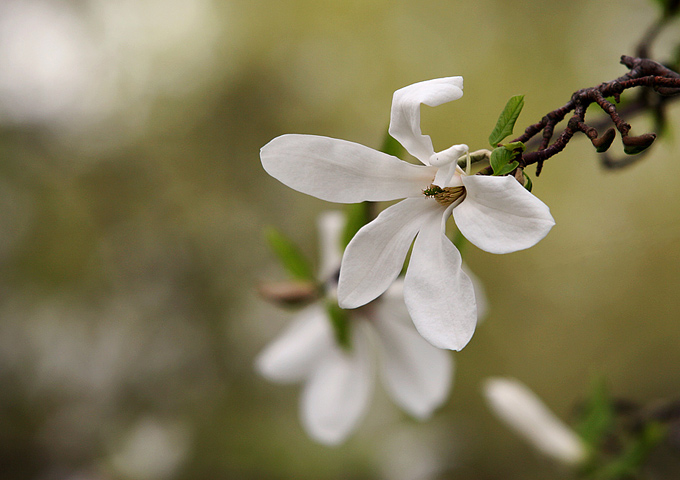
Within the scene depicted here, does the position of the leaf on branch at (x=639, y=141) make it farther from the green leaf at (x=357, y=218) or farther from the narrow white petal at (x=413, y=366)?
the narrow white petal at (x=413, y=366)

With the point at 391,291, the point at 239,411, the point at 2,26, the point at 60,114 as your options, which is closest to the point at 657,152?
the point at 391,291

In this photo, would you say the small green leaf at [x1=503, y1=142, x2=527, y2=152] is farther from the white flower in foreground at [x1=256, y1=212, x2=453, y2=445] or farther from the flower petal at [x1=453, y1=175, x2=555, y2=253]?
the white flower in foreground at [x1=256, y1=212, x2=453, y2=445]

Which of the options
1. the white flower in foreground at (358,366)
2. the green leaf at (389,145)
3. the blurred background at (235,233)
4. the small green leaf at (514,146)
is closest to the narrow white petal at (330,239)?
the white flower in foreground at (358,366)

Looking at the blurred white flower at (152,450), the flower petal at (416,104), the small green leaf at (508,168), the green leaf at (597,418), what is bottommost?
the blurred white flower at (152,450)

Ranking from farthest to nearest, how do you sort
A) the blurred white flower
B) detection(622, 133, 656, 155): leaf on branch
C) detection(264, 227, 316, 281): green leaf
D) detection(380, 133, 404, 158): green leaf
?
the blurred white flower
detection(264, 227, 316, 281): green leaf
detection(380, 133, 404, 158): green leaf
detection(622, 133, 656, 155): leaf on branch

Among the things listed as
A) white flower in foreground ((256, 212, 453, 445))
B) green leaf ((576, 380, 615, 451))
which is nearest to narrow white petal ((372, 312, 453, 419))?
white flower in foreground ((256, 212, 453, 445))
